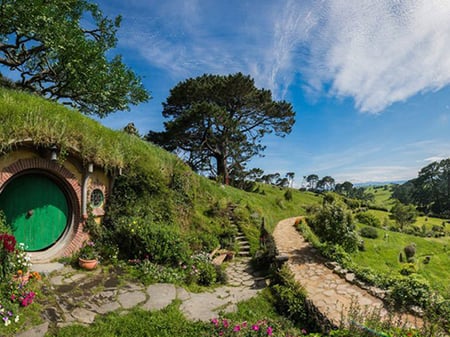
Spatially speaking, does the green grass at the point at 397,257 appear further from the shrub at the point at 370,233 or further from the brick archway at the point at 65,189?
the brick archway at the point at 65,189

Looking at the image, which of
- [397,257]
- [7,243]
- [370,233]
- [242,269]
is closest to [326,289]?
[242,269]

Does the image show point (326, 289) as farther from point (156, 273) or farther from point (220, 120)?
point (220, 120)

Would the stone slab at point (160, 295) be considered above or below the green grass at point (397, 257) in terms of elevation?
above

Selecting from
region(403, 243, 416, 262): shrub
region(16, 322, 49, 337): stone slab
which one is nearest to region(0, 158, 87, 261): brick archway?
region(16, 322, 49, 337): stone slab

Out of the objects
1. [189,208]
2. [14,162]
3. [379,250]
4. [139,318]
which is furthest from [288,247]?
[14,162]

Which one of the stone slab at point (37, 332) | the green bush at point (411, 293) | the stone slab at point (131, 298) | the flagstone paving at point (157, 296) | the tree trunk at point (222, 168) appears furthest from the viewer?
the tree trunk at point (222, 168)

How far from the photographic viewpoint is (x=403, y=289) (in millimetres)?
5699

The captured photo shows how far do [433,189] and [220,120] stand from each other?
242 feet

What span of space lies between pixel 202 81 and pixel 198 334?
2225 centimetres

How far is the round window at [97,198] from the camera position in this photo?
8.15 m

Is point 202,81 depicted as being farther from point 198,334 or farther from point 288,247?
point 198,334

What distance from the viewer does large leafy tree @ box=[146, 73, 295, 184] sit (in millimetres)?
21641

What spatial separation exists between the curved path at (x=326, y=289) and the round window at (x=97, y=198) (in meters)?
7.27

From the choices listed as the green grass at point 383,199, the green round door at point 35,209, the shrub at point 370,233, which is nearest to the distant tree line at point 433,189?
the green grass at point 383,199
